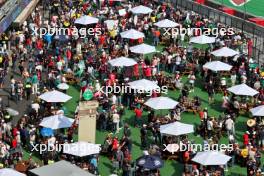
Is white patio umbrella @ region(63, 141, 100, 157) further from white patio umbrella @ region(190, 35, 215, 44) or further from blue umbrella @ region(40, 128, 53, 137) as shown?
white patio umbrella @ region(190, 35, 215, 44)

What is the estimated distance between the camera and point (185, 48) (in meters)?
48.1

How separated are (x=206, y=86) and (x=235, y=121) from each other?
4541 mm

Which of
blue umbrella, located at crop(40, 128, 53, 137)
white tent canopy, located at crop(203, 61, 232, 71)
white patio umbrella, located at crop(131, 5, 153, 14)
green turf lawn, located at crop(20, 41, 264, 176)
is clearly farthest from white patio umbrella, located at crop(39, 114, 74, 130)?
white patio umbrella, located at crop(131, 5, 153, 14)

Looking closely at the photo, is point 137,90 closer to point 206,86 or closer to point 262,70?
point 206,86

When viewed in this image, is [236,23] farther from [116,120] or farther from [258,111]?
[116,120]

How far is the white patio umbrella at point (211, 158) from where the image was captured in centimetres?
3094

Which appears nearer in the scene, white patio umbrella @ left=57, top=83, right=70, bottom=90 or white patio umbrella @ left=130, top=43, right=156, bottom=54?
white patio umbrella @ left=57, top=83, right=70, bottom=90

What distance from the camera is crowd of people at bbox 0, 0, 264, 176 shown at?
33.2 meters

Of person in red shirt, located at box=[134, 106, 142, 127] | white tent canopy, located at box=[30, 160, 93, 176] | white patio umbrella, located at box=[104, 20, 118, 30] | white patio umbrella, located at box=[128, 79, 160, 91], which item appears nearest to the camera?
white tent canopy, located at box=[30, 160, 93, 176]

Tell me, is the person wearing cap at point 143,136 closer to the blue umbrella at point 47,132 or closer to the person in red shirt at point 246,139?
the blue umbrella at point 47,132

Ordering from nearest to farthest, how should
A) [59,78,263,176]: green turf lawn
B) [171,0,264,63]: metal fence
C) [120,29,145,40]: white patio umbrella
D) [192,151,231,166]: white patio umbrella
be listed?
[192,151,231,166]: white patio umbrella → [59,78,263,176]: green turf lawn → [120,29,145,40]: white patio umbrella → [171,0,264,63]: metal fence

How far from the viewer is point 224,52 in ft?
149

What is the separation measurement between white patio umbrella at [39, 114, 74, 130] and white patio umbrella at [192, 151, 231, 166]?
7012 millimetres

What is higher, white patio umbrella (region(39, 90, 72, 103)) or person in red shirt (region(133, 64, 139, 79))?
white patio umbrella (region(39, 90, 72, 103))
